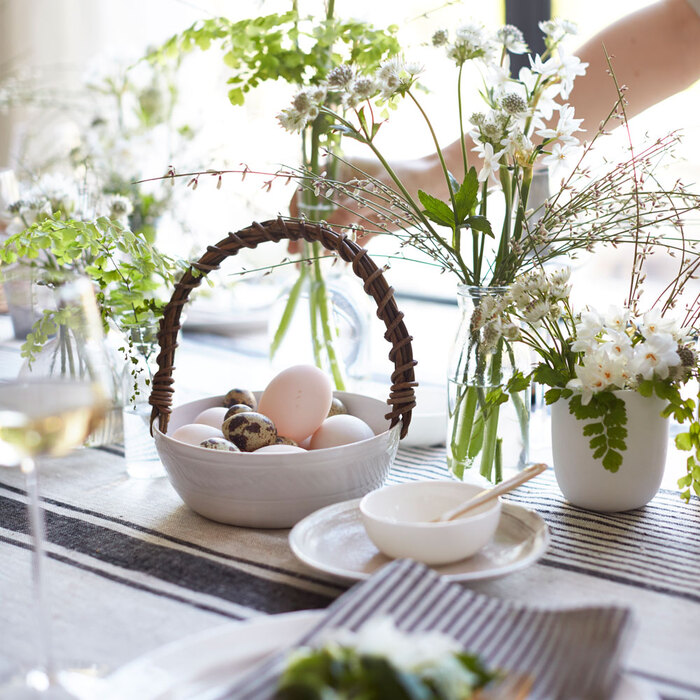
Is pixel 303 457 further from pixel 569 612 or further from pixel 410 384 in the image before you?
pixel 569 612

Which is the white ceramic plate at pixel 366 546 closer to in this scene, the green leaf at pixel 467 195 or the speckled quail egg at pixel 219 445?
the speckled quail egg at pixel 219 445

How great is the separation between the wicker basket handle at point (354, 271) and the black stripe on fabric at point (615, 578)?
0.21 metres

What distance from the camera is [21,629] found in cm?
65

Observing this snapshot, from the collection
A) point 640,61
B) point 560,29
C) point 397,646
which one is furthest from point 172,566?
point 640,61

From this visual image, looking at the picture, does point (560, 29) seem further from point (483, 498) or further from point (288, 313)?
point (288, 313)

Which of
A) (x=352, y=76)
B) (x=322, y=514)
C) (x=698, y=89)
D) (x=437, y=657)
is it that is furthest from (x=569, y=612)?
(x=698, y=89)

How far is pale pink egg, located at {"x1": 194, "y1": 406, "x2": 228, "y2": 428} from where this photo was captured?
932mm

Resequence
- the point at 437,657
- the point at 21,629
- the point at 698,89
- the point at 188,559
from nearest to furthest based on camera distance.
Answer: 1. the point at 437,657
2. the point at 21,629
3. the point at 188,559
4. the point at 698,89

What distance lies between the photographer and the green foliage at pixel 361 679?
40 centimetres

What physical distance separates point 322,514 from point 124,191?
41.2 inches

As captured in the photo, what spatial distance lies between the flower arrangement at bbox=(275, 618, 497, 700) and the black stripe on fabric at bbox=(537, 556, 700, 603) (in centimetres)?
30

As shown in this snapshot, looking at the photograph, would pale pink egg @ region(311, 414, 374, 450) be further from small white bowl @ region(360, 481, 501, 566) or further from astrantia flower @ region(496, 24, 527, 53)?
astrantia flower @ region(496, 24, 527, 53)

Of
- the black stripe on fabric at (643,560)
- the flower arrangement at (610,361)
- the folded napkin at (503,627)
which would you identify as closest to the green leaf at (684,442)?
the flower arrangement at (610,361)

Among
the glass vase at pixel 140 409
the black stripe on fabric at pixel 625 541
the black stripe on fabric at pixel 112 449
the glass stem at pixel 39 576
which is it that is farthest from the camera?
the black stripe on fabric at pixel 112 449
